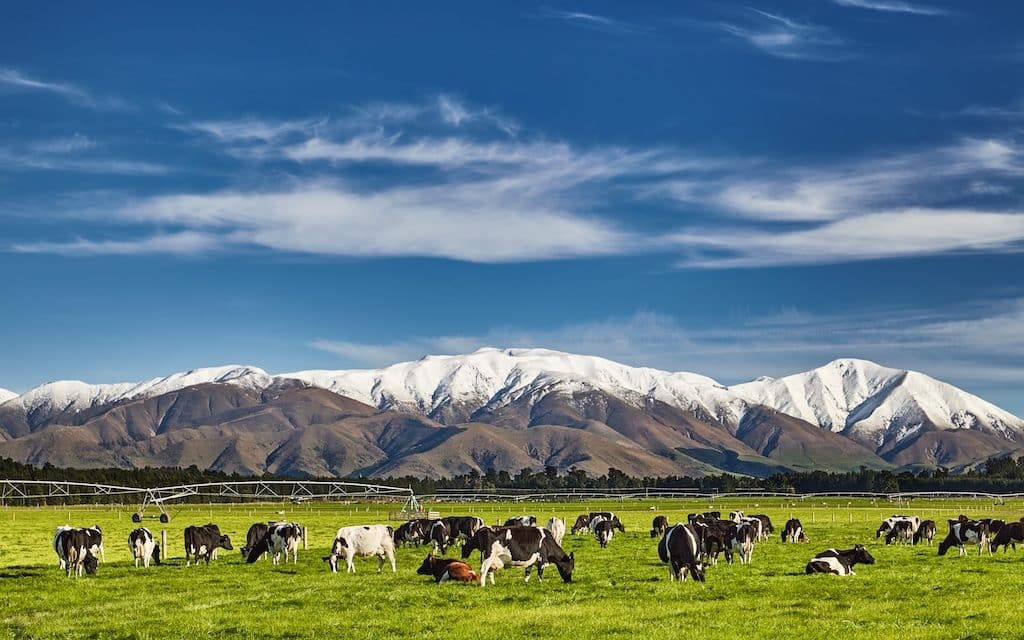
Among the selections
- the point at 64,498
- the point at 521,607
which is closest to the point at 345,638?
the point at 521,607

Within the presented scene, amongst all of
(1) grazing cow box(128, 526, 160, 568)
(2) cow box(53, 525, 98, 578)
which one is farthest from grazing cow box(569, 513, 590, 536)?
(2) cow box(53, 525, 98, 578)

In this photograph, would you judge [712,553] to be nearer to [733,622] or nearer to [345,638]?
[733,622]

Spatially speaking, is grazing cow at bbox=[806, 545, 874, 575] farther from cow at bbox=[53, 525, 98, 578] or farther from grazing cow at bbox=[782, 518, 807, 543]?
cow at bbox=[53, 525, 98, 578]

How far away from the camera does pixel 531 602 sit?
30.8 metres

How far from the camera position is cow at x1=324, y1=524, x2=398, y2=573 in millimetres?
43062

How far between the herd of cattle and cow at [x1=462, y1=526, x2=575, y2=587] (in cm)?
4

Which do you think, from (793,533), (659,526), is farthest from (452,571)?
(659,526)

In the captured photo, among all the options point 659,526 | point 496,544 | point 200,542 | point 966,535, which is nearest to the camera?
point 496,544

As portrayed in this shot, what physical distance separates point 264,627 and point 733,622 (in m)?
12.0

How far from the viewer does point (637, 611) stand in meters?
28.2

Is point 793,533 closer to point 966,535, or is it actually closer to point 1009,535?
point 966,535

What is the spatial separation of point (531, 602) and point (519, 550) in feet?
19.4

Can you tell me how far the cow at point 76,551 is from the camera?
142 ft

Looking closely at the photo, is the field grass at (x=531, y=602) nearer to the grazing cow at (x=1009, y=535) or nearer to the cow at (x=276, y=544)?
the cow at (x=276, y=544)
